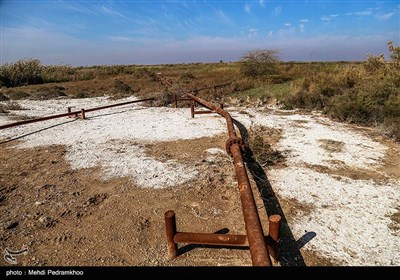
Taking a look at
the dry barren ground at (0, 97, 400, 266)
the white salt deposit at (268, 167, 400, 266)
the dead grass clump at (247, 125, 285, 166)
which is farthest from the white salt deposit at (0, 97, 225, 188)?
the white salt deposit at (268, 167, 400, 266)

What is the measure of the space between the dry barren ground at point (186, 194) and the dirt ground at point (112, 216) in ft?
0.05

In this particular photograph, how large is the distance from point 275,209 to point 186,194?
56.6 inches

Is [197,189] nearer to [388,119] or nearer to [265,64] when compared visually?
[388,119]

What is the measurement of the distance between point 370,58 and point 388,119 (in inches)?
236

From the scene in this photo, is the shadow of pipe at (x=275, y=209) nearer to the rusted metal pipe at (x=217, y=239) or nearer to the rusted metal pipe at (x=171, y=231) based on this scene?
the rusted metal pipe at (x=217, y=239)

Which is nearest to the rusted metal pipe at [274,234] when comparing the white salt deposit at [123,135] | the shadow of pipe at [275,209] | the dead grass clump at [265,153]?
the shadow of pipe at [275,209]

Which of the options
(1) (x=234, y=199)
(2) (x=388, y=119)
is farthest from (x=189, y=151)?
(2) (x=388, y=119)

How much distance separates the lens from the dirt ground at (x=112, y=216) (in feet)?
11.2

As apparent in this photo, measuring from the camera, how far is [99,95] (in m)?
18.6

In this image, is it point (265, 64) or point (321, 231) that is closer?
point (321, 231)

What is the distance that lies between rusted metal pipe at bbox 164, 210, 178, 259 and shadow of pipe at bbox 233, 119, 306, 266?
47.4 inches

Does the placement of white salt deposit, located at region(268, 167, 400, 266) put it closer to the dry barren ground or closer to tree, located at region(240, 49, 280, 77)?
the dry barren ground

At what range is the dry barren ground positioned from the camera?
11.5 ft

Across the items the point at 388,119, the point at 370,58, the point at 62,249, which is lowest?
the point at 62,249
